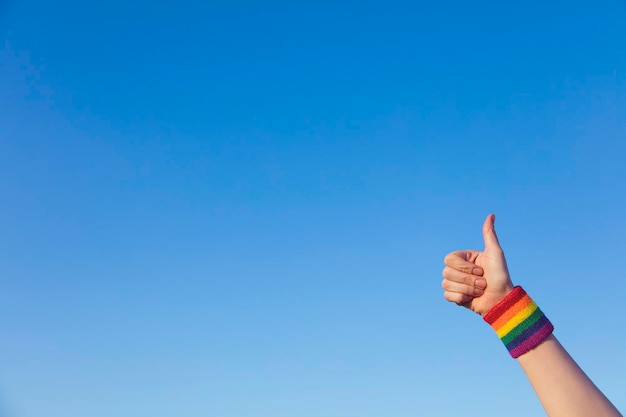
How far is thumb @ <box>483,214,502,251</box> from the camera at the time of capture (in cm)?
439

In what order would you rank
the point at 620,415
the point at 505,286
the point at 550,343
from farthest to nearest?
1. the point at 505,286
2. the point at 550,343
3. the point at 620,415

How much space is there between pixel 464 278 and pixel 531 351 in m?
0.67

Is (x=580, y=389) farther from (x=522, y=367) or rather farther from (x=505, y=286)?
(x=505, y=286)

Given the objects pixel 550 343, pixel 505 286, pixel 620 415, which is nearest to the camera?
pixel 620 415

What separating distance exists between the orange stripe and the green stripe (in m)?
0.09

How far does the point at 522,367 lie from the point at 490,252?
0.78 meters

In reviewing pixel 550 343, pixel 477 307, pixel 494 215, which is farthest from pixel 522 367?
pixel 494 215

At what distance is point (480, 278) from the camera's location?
4.34 meters

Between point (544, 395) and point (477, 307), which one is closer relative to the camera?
point (544, 395)

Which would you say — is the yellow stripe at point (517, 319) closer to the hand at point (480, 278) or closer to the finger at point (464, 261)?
the hand at point (480, 278)

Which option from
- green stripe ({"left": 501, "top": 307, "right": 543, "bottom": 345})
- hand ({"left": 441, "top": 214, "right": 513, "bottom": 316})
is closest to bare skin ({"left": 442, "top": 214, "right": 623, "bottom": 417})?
hand ({"left": 441, "top": 214, "right": 513, "bottom": 316})

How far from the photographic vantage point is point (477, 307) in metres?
4.34

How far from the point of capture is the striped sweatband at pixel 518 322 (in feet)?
12.7

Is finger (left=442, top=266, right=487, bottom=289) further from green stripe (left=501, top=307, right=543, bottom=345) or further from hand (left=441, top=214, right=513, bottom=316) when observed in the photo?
green stripe (left=501, top=307, right=543, bottom=345)
